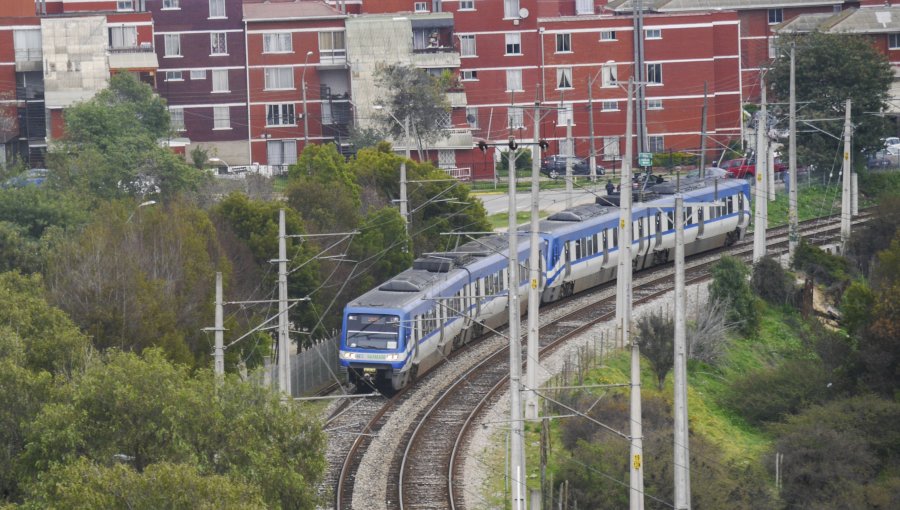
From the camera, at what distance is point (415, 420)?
3719 centimetres

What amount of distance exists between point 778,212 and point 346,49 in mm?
25490

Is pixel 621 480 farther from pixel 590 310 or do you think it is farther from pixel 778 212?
pixel 778 212

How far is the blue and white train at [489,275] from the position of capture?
38.9 m

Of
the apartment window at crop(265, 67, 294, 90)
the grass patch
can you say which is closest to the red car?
the grass patch

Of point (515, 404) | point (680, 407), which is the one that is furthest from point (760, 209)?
point (515, 404)

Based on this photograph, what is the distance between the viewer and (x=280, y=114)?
275ft

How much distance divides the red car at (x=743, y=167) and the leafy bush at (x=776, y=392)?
104 ft

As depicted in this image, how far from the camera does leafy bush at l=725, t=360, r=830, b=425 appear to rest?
4119 cm

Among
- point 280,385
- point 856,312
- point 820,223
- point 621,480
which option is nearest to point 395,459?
point 280,385

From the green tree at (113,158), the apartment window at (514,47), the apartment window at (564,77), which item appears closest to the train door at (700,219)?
the green tree at (113,158)

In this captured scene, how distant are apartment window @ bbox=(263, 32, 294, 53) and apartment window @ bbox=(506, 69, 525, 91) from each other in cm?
1092

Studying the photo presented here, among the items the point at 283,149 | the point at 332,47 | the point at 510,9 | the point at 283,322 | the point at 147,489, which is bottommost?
the point at 147,489

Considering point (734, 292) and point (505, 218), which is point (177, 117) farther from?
point (734, 292)

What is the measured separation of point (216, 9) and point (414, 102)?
12.1 m
